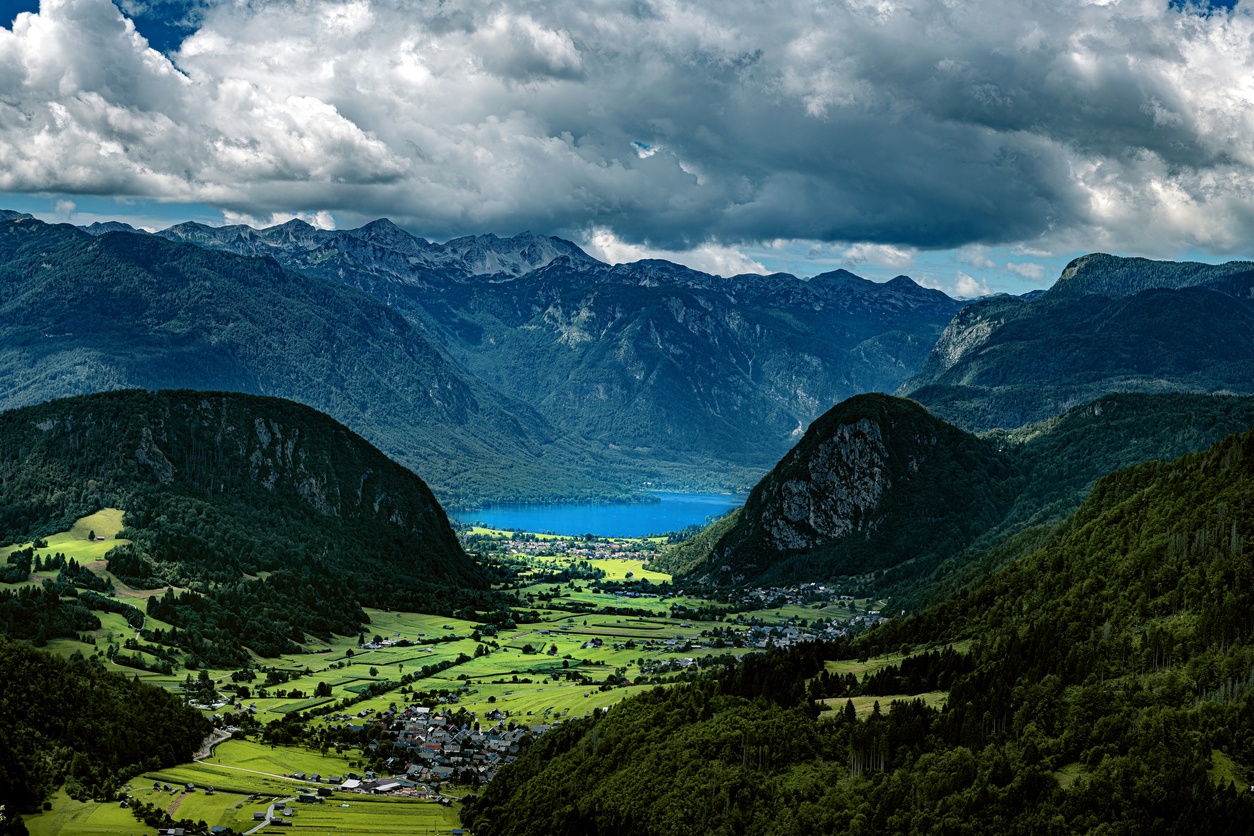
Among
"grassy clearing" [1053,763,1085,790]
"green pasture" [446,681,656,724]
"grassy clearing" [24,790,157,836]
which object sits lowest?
"grassy clearing" [24,790,157,836]

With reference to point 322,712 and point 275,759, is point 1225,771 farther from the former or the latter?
point 322,712

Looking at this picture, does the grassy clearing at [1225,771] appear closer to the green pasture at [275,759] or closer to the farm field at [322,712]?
the farm field at [322,712]

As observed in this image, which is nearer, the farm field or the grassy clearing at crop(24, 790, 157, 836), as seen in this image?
the grassy clearing at crop(24, 790, 157, 836)

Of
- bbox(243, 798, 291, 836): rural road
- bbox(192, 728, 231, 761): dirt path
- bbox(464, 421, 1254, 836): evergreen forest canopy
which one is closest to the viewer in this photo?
bbox(464, 421, 1254, 836): evergreen forest canopy

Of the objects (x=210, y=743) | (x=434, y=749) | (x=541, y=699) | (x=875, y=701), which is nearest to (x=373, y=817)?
(x=434, y=749)

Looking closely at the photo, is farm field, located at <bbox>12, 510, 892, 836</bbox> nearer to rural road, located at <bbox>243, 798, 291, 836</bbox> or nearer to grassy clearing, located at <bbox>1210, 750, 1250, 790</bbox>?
rural road, located at <bbox>243, 798, 291, 836</bbox>

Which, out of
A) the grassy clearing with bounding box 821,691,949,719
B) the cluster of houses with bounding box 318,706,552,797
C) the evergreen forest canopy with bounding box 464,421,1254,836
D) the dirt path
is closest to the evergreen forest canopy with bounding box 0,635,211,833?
the dirt path

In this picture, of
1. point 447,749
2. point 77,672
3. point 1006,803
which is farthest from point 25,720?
point 1006,803

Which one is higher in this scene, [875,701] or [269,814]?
[875,701]

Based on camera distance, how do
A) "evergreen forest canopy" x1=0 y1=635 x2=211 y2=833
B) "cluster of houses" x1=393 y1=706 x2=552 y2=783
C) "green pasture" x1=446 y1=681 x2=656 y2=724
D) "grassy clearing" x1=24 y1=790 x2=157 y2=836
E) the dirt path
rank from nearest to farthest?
"grassy clearing" x1=24 y1=790 x2=157 y2=836, "evergreen forest canopy" x1=0 y1=635 x2=211 y2=833, "cluster of houses" x1=393 y1=706 x2=552 y2=783, the dirt path, "green pasture" x1=446 y1=681 x2=656 y2=724
